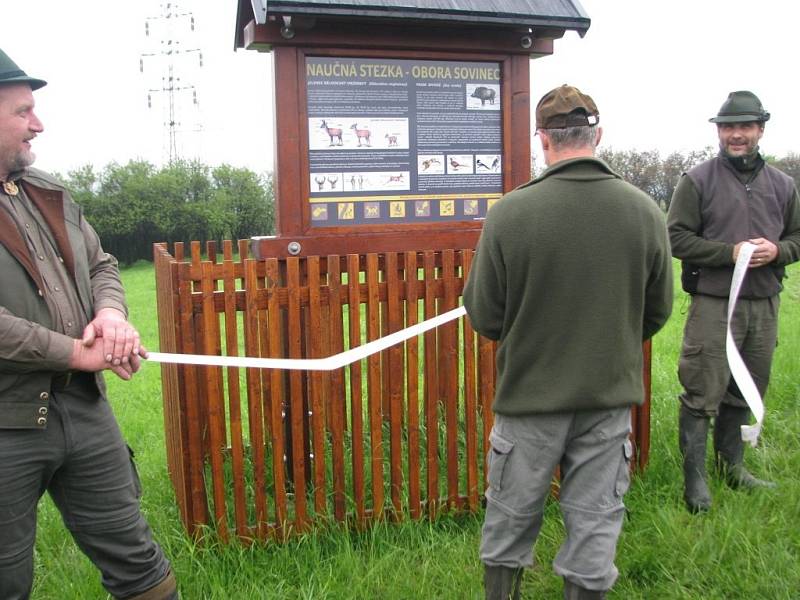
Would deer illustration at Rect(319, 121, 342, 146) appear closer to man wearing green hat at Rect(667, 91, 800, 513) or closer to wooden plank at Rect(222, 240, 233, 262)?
wooden plank at Rect(222, 240, 233, 262)

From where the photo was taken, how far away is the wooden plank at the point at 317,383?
405 centimetres

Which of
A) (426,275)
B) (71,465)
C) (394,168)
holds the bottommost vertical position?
(71,465)

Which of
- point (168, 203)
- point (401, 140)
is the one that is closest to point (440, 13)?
point (401, 140)

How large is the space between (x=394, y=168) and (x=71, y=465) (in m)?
2.41

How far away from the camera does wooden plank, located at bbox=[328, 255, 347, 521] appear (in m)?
4.09

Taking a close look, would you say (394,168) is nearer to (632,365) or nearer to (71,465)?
(632,365)

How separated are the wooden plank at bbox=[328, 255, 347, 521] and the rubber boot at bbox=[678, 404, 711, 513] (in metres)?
1.88

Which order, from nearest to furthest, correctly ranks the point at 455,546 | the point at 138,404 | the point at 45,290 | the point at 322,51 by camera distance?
the point at 45,290 → the point at 455,546 → the point at 322,51 → the point at 138,404

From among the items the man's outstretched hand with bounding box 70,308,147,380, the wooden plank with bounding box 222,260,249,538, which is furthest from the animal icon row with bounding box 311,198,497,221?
the man's outstretched hand with bounding box 70,308,147,380

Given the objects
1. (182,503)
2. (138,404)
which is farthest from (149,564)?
(138,404)

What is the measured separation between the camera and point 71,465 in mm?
2877

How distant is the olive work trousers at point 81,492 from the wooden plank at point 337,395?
3.76 ft

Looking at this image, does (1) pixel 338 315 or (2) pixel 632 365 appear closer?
(2) pixel 632 365

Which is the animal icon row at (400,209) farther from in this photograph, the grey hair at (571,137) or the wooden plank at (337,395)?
the grey hair at (571,137)
